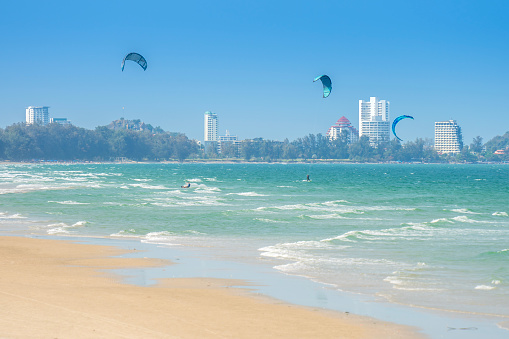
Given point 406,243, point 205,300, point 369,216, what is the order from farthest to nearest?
point 369,216 → point 406,243 → point 205,300

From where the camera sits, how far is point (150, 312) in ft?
37.9

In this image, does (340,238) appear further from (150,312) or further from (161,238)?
(150,312)

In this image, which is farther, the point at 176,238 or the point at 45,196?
the point at 45,196

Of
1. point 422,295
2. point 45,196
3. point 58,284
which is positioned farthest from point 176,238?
point 45,196

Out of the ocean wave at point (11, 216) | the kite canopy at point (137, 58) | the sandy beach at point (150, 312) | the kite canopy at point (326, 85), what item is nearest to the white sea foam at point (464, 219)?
the kite canopy at point (326, 85)

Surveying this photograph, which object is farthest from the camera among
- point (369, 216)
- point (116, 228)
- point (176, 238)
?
point (369, 216)

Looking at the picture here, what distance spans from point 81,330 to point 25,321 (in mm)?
1014

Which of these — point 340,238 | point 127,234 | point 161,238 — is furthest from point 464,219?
point 127,234

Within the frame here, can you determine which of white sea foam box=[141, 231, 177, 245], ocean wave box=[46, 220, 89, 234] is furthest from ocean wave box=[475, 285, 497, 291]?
ocean wave box=[46, 220, 89, 234]

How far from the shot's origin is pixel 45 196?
47719mm

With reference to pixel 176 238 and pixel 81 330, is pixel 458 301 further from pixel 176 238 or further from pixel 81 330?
pixel 176 238

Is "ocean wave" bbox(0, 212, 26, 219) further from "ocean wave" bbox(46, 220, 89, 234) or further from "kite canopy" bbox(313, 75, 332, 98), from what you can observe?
"kite canopy" bbox(313, 75, 332, 98)

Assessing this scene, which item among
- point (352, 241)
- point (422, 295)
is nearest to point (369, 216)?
point (352, 241)

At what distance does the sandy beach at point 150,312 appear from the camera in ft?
33.4
